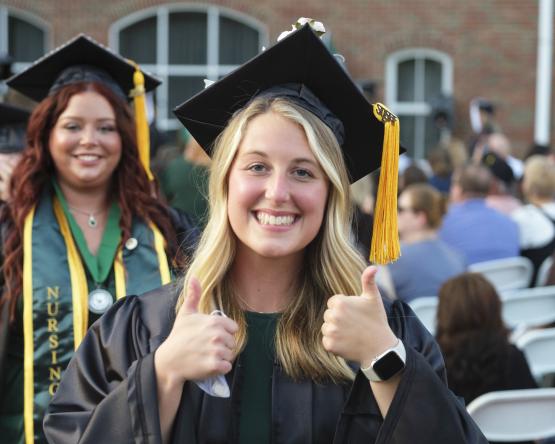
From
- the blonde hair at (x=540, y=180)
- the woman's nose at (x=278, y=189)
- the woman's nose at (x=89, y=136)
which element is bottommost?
the woman's nose at (x=278, y=189)

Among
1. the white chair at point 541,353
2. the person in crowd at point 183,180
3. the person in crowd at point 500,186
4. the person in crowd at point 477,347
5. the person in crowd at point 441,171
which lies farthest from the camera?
the person in crowd at point 441,171

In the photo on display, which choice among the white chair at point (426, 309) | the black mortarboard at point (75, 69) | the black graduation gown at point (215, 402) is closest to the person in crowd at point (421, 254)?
the white chair at point (426, 309)

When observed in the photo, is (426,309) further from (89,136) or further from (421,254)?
(89,136)

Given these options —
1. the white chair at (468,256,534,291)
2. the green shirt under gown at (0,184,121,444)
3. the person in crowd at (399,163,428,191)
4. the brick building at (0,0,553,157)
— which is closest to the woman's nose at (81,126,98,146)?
the green shirt under gown at (0,184,121,444)

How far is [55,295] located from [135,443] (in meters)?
1.20

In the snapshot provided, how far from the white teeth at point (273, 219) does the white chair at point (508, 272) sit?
14.2ft

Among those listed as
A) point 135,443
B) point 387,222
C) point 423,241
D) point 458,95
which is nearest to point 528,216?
point 423,241

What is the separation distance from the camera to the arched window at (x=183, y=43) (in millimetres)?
14766

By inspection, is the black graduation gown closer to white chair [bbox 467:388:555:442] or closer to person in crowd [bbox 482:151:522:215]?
white chair [bbox 467:388:555:442]

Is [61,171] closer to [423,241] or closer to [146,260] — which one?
[146,260]

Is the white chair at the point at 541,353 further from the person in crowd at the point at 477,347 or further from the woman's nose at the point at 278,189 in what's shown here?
the woman's nose at the point at 278,189

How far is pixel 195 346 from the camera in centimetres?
206

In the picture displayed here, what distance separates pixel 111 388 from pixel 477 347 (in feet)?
7.18

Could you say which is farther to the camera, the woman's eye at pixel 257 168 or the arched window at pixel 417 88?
the arched window at pixel 417 88
